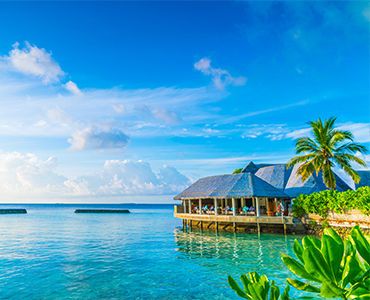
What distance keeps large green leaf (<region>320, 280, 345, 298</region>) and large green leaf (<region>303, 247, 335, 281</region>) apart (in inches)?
2.7

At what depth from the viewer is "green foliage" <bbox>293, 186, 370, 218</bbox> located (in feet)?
72.5

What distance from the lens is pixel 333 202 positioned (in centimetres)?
2442

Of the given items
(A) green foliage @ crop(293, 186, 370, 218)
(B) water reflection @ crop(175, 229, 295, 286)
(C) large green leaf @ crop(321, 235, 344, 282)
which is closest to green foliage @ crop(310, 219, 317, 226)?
(A) green foliage @ crop(293, 186, 370, 218)

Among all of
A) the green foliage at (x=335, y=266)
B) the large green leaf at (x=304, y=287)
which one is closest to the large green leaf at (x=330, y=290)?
the green foliage at (x=335, y=266)

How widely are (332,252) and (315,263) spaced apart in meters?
0.18

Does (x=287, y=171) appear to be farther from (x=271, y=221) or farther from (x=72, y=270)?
(x=72, y=270)

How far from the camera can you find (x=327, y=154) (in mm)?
28172

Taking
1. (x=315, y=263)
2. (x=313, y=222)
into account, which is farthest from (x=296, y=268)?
(x=313, y=222)

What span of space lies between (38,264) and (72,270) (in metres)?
3.26

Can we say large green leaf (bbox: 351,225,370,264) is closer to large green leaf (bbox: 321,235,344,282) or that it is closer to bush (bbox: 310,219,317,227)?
large green leaf (bbox: 321,235,344,282)

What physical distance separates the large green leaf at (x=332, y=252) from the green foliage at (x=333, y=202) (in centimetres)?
2374

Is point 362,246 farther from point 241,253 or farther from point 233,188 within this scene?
point 233,188

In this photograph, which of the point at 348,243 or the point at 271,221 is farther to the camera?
the point at 271,221

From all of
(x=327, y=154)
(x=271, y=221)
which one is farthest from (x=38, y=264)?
(x=327, y=154)
